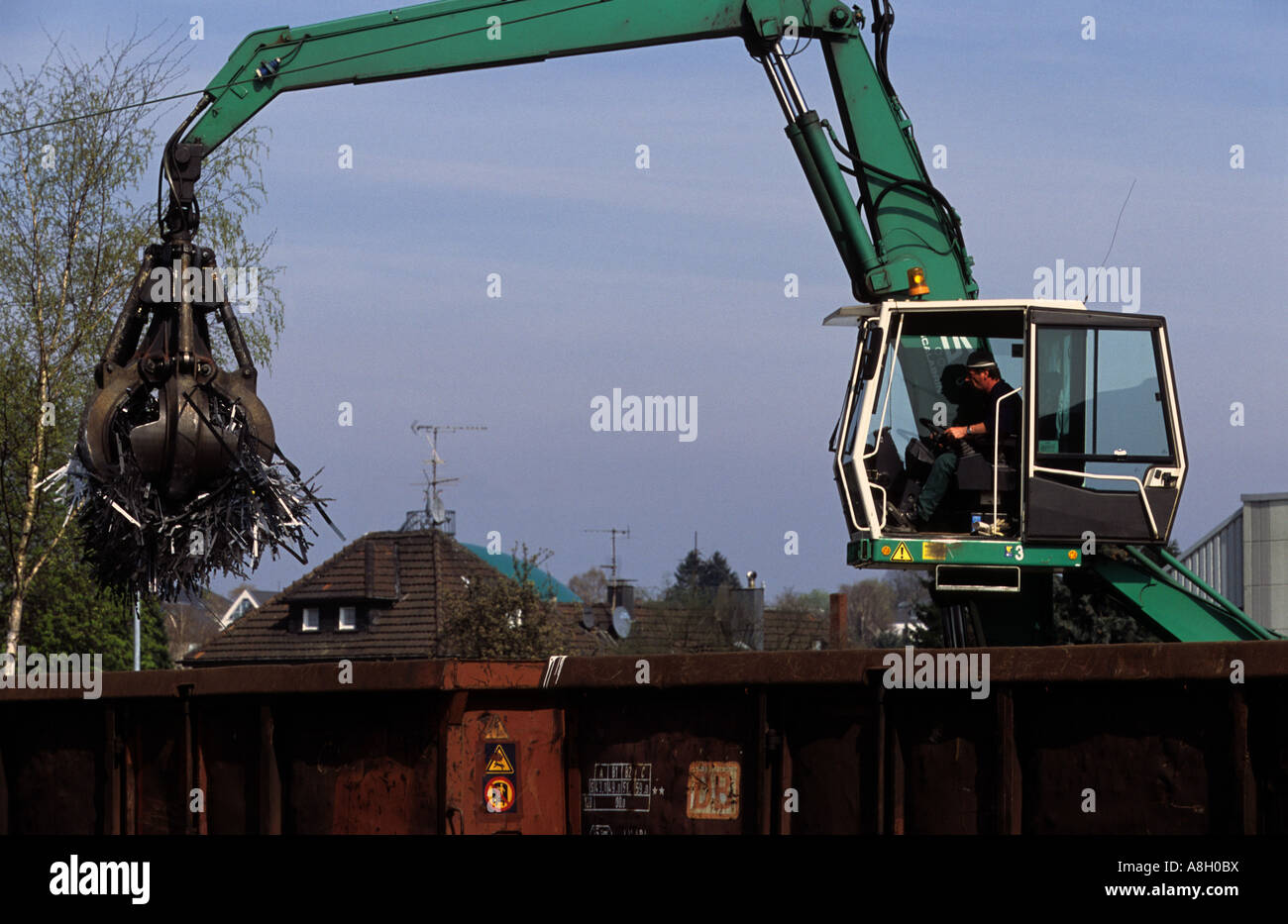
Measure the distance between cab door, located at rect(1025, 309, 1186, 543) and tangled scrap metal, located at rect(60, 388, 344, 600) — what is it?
17.3 ft

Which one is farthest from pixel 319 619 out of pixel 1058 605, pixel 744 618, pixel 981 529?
pixel 981 529

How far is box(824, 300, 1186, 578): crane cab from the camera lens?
9281 mm

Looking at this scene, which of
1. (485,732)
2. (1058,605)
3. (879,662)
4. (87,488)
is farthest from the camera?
(1058,605)

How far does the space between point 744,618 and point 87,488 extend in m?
34.6

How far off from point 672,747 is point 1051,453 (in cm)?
340

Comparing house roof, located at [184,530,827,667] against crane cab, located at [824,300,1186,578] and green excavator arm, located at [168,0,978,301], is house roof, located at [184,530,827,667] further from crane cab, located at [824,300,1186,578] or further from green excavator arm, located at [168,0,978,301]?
crane cab, located at [824,300,1186,578]

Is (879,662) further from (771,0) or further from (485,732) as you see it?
(771,0)

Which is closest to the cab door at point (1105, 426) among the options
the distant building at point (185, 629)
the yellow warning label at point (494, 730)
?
the yellow warning label at point (494, 730)

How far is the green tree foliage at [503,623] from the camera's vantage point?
34.5 meters

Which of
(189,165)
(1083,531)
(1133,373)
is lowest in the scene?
(1083,531)

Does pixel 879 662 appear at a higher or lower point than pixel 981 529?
lower

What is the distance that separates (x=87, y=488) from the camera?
10703mm

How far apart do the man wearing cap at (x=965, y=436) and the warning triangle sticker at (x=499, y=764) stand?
332 cm

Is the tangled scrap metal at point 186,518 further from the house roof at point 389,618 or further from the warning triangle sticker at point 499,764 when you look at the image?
the house roof at point 389,618
